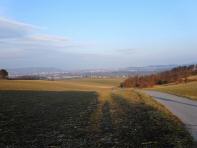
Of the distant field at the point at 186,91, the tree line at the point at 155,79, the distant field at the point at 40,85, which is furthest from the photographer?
the tree line at the point at 155,79

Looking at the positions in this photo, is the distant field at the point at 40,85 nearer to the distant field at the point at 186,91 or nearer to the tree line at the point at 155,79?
the tree line at the point at 155,79

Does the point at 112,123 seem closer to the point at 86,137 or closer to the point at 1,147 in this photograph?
the point at 86,137

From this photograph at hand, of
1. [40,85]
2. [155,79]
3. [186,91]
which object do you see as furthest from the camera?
[155,79]

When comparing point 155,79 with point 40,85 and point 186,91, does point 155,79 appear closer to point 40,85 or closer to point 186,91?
point 40,85

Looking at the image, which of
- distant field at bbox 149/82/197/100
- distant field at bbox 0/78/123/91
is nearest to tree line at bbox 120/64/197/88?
distant field at bbox 0/78/123/91

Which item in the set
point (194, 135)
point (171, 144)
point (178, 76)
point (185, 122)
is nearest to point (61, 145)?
point (171, 144)

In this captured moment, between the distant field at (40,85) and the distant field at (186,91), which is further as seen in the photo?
the distant field at (40,85)

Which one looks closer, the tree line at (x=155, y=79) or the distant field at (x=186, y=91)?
the distant field at (x=186, y=91)

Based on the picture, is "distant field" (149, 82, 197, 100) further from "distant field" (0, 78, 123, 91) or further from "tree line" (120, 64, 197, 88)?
"tree line" (120, 64, 197, 88)

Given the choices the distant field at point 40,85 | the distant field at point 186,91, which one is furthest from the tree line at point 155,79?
the distant field at point 186,91

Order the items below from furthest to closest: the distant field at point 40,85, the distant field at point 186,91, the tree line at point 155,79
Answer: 1. the tree line at point 155,79
2. the distant field at point 40,85
3. the distant field at point 186,91

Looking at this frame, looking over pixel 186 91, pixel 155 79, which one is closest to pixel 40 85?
pixel 186 91

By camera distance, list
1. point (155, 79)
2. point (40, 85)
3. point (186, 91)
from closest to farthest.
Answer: point (186, 91) → point (40, 85) → point (155, 79)

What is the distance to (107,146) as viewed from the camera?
12.5m
